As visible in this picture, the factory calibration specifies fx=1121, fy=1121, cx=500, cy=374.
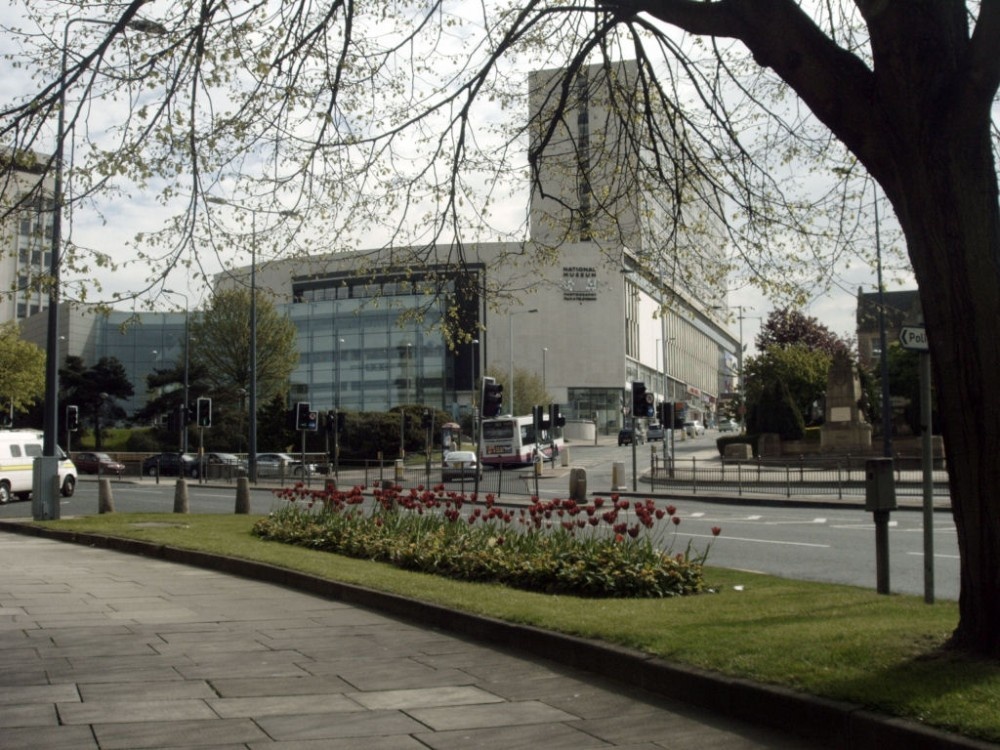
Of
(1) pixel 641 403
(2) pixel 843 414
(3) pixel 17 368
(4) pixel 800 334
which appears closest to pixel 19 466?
(1) pixel 641 403

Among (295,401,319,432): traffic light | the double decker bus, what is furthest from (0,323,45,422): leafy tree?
the double decker bus

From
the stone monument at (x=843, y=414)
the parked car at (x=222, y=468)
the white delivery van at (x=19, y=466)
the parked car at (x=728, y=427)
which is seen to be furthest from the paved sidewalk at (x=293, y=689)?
the parked car at (x=728, y=427)

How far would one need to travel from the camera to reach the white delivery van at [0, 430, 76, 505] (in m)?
34.7

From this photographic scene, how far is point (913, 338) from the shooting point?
8664 mm

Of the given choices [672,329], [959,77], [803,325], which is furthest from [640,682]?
[672,329]

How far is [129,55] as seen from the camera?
33.9ft

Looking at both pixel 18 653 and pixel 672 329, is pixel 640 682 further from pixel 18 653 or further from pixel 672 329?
pixel 672 329

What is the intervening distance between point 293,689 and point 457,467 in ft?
144

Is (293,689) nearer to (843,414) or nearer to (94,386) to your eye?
(843,414)

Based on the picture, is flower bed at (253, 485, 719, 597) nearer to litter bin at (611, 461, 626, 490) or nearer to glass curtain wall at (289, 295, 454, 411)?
litter bin at (611, 461, 626, 490)

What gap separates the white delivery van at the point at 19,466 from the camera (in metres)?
34.7

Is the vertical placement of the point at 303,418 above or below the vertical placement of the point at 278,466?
above

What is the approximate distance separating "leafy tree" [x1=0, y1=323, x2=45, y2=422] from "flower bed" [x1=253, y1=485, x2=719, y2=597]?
178ft

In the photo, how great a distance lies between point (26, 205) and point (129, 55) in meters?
1.67
